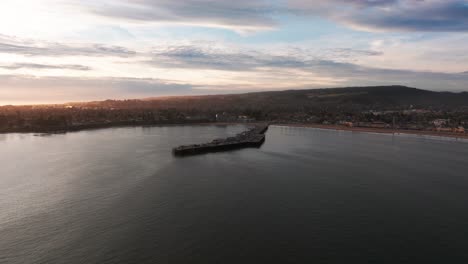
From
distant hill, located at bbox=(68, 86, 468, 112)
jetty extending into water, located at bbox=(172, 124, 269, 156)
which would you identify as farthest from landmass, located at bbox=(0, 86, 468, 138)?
jetty extending into water, located at bbox=(172, 124, 269, 156)

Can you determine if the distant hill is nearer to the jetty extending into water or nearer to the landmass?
the landmass

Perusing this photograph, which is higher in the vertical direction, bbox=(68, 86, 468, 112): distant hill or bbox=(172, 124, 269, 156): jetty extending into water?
bbox=(68, 86, 468, 112): distant hill

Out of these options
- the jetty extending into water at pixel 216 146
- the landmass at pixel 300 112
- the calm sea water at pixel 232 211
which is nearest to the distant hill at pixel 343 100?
the landmass at pixel 300 112

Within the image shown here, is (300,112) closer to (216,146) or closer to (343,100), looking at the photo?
(343,100)

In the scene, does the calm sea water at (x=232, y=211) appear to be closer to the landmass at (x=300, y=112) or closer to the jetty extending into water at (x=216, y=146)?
the jetty extending into water at (x=216, y=146)

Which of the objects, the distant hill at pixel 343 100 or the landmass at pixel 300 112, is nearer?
the landmass at pixel 300 112

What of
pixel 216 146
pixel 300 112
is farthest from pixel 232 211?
pixel 300 112

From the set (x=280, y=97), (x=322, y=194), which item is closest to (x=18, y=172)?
(x=322, y=194)

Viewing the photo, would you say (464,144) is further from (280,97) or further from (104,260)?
(280,97)
